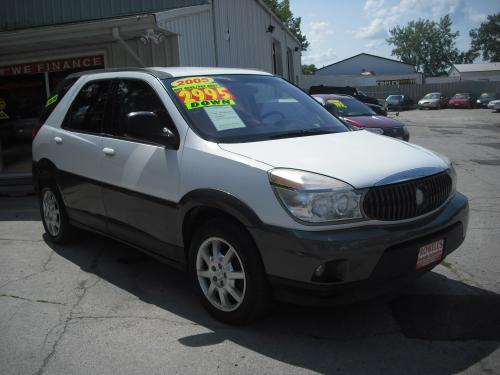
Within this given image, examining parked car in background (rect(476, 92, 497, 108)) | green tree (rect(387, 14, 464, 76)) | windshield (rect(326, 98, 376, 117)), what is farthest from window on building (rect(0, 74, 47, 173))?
green tree (rect(387, 14, 464, 76))

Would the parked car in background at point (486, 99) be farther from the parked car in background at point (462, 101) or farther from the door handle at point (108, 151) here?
the door handle at point (108, 151)

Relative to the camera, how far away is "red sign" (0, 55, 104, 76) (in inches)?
431

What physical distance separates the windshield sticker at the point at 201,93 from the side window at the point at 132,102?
0.63 feet

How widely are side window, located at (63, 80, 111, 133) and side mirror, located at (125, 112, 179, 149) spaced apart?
1019mm

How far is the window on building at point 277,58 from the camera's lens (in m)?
21.0

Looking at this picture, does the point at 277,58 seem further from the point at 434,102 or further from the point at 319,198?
the point at 434,102

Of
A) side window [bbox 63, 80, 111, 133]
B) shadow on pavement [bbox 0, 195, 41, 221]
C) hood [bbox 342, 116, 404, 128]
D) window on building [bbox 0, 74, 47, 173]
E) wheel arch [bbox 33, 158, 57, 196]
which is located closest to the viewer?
side window [bbox 63, 80, 111, 133]

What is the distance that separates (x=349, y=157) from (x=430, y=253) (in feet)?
2.75

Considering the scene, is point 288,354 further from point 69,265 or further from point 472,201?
point 472,201

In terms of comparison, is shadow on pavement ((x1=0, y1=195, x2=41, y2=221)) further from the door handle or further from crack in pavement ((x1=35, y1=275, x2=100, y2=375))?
the door handle

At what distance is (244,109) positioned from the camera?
4.29 metres

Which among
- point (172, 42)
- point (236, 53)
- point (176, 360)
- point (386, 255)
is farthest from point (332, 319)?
point (236, 53)

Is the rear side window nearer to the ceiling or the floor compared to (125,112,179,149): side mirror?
nearer to the ceiling

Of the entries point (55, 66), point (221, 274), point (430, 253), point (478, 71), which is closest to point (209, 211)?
point (221, 274)
